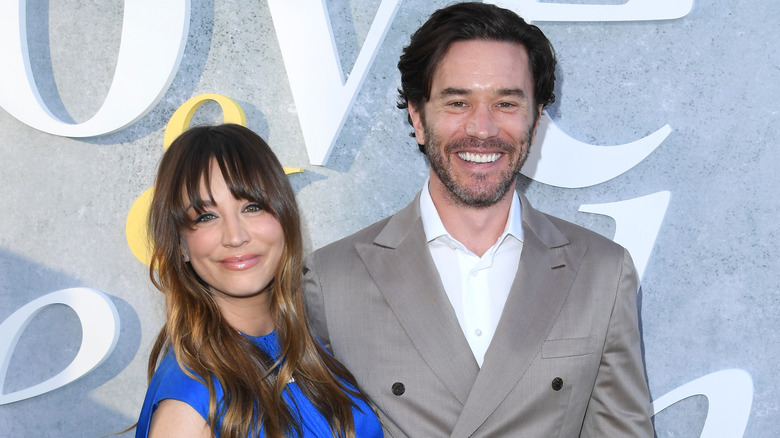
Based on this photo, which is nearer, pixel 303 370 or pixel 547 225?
pixel 303 370

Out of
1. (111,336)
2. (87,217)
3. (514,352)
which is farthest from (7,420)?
(514,352)

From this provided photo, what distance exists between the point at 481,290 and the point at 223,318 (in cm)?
73

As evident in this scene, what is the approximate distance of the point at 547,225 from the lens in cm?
221

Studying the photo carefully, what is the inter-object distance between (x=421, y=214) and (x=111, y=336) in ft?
4.54

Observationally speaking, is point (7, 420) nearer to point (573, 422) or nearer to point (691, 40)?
point (573, 422)

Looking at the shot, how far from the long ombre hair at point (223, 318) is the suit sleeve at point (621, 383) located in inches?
27.9

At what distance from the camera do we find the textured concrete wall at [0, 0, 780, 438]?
2.58m

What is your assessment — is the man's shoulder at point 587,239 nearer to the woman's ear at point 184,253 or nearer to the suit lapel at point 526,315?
the suit lapel at point 526,315

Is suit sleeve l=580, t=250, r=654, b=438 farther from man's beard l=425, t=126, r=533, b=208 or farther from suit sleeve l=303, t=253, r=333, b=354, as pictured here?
suit sleeve l=303, t=253, r=333, b=354

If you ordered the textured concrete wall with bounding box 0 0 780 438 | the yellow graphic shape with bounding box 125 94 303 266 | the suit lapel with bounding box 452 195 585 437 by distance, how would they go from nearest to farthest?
1. the suit lapel with bounding box 452 195 585 437
2. the textured concrete wall with bounding box 0 0 780 438
3. the yellow graphic shape with bounding box 125 94 303 266

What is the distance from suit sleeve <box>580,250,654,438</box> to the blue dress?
640 millimetres

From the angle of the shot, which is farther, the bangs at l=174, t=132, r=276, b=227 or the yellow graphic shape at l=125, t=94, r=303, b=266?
the yellow graphic shape at l=125, t=94, r=303, b=266

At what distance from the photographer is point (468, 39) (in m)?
2.21

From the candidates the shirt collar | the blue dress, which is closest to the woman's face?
the blue dress
